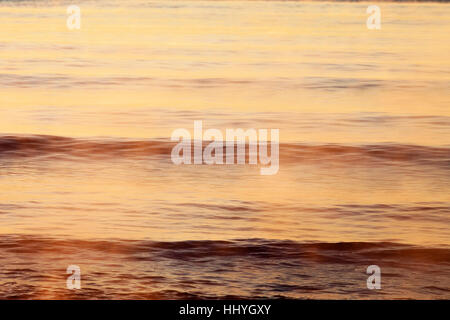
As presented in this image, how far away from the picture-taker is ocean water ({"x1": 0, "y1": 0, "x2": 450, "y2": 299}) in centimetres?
404

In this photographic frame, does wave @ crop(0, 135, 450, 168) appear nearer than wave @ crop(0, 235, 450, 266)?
No

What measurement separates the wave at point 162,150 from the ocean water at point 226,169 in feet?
0.11

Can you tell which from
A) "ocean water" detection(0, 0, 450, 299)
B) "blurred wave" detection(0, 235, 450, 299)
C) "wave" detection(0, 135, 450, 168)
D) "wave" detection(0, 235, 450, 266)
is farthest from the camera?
"wave" detection(0, 135, 450, 168)

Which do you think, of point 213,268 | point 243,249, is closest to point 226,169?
point 243,249

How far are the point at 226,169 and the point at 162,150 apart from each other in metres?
1.09

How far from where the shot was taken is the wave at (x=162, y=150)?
24.4 ft

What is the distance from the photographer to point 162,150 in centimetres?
767

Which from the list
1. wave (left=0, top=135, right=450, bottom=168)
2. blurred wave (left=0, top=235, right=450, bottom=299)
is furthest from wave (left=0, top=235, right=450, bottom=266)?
wave (left=0, top=135, right=450, bottom=168)

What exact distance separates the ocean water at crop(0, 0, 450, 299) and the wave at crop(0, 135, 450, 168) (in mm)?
32

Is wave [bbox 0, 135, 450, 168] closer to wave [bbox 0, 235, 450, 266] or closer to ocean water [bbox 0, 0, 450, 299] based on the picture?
ocean water [bbox 0, 0, 450, 299]

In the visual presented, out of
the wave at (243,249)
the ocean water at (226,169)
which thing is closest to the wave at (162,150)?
the ocean water at (226,169)

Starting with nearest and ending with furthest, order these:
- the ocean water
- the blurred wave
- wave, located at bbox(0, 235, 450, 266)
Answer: the blurred wave
the ocean water
wave, located at bbox(0, 235, 450, 266)
